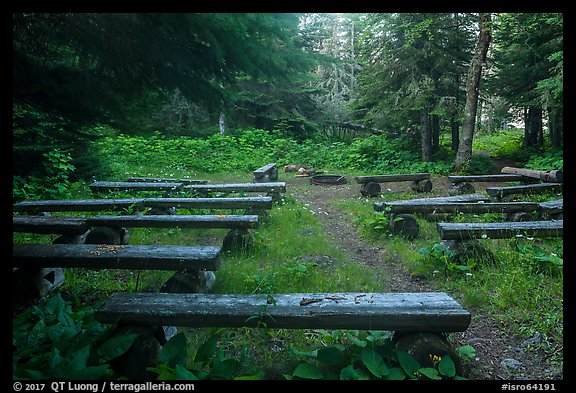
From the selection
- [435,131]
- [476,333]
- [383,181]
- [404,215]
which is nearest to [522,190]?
[383,181]

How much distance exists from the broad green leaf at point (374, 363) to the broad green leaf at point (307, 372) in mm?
342

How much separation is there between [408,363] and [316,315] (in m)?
0.74

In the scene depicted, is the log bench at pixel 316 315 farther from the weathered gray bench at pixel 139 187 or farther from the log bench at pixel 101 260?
the weathered gray bench at pixel 139 187

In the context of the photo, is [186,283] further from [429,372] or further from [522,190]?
[522,190]

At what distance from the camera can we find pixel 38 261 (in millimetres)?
3561

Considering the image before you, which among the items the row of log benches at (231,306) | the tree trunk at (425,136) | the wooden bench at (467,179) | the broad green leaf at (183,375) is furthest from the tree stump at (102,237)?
the tree trunk at (425,136)

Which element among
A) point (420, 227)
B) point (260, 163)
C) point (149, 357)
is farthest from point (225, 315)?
point (260, 163)

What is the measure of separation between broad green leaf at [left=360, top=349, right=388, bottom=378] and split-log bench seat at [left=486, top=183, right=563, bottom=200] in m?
8.21

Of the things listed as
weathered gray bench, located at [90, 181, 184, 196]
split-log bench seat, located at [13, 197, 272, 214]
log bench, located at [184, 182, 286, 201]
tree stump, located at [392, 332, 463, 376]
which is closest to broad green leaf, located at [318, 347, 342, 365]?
tree stump, located at [392, 332, 463, 376]

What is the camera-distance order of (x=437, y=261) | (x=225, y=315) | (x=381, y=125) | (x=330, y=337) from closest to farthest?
(x=225, y=315), (x=330, y=337), (x=437, y=261), (x=381, y=125)

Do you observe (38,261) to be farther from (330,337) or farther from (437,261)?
(437,261)

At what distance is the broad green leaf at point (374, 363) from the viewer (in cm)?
231

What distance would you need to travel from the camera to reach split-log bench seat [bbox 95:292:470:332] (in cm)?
249
